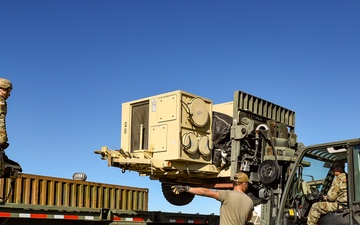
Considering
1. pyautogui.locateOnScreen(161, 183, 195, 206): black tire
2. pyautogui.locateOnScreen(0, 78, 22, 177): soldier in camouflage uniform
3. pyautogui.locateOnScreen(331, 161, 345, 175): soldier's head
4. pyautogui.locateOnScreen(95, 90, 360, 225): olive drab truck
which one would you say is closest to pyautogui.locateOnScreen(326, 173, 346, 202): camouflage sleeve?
pyautogui.locateOnScreen(331, 161, 345, 175): soldier's head

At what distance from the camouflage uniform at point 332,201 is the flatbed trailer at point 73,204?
391 centimetres

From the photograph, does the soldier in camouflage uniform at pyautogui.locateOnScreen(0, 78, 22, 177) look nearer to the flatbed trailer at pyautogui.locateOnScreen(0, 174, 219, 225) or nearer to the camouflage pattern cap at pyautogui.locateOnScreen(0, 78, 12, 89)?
the camouflage pattern cap at pyautogui.locateOnScreen(0, 78, 12, 89)

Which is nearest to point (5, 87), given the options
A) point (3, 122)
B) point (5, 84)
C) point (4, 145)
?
point (5, 84)

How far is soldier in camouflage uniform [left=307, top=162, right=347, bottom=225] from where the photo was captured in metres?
6.10

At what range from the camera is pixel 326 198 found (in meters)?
6.28

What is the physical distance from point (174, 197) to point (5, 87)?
5.92 meters

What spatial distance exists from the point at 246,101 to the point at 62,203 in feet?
12.2

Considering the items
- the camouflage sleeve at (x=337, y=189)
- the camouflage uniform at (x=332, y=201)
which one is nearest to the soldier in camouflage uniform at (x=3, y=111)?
the camouflage uniform at (x=332, y=201)

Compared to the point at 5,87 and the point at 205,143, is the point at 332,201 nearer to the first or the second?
the point at 205,143

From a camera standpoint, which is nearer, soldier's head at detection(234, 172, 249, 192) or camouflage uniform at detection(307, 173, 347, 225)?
soldier's head at detection(234, 172, 249, 192)

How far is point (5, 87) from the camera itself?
213 inches

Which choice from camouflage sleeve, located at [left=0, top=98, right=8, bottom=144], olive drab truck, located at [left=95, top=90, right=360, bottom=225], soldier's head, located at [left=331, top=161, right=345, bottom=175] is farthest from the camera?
olive drab truck, located at [left=95, top=90, right=360, bottom=225]

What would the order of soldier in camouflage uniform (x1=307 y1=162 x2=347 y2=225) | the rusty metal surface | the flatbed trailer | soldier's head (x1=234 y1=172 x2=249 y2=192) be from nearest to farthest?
soldier's head (x1=234 y1=172 x2=249 y2=192)
soldier in camouflage uniform (x1=307 y1=162 x2=347 y2=225)
the flatbed trailer
the rusty metal surface

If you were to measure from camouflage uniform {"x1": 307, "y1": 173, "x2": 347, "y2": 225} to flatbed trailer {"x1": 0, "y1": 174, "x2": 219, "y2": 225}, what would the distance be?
3.91m
